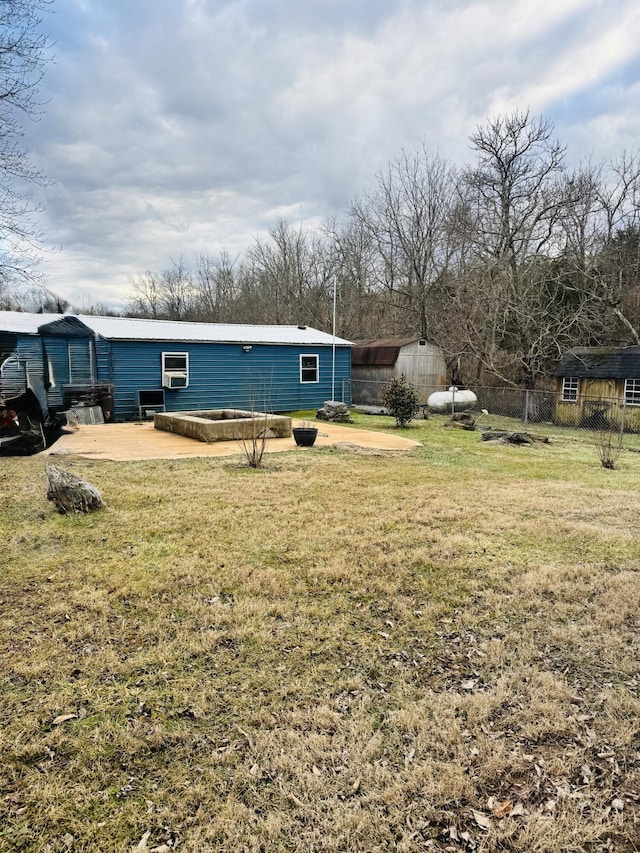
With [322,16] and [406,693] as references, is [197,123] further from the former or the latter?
[406,693]

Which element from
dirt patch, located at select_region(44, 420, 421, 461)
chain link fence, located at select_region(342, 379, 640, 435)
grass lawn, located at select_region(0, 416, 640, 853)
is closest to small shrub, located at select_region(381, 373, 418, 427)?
dirt patch, located at select_region(44, 420, 421, 461)

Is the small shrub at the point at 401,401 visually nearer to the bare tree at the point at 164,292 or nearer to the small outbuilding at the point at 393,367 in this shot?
the small outbuilding at the point at 393,367

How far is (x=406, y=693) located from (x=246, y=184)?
26289 millimetres

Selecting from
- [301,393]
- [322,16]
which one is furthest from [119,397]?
[322,16]

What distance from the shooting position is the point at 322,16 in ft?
32.4

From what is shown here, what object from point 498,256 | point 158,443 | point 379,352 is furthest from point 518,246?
point 158,443

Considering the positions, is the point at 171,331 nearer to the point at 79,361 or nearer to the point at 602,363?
the point at 79,361

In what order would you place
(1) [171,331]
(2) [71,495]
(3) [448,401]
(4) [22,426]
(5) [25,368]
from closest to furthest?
(2) [71,495] < (4) [22,426] < (1) [171,331] < (5) [25,368] < (3) [448,401]

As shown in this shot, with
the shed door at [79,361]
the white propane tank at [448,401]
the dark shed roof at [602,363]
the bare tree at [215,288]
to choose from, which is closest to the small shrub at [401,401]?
the white propane tank at [448,401]

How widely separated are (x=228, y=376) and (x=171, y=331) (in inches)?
89.5

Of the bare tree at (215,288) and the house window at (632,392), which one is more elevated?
the bare tree at (215,288)

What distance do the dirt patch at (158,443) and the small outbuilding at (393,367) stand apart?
20.5 feet

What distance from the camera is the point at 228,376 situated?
16.5 metres

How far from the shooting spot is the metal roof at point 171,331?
1499cm
